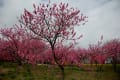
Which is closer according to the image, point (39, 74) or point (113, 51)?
point (39, 74)

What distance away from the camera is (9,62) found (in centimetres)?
4741

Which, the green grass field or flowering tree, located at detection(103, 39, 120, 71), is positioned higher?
flowering tree, located at detection(103, 39, 120, 71)

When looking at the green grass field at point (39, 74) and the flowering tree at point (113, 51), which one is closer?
the green grass field at point (39, 74)

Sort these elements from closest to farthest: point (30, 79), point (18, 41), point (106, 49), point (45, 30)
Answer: point (45, 30) < point (30, 79) < point (18, 41) < point (106, 49)

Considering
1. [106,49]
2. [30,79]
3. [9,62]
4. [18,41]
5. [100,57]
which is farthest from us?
[106,49]

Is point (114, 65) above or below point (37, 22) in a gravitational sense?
below

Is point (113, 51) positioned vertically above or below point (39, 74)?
above

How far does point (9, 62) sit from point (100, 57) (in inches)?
889

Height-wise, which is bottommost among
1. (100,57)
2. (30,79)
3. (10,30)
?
(30,79)

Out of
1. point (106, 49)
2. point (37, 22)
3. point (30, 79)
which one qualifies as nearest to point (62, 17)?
point (37, 22)

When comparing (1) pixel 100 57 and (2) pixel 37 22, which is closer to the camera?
(2) pixel 37 22

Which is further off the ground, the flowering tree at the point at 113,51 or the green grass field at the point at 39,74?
the flowering tree at the point at 113,51

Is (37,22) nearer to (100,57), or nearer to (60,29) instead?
(60,29)

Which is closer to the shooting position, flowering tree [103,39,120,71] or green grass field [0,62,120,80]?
green grass field [0,62,120,80]
